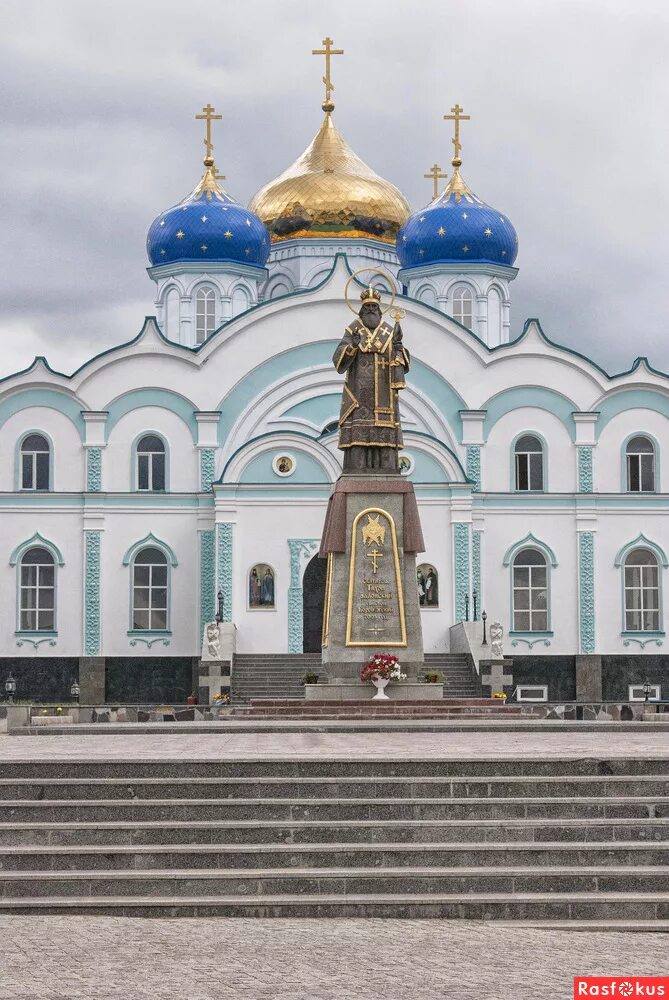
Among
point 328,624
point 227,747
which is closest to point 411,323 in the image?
point 328,624

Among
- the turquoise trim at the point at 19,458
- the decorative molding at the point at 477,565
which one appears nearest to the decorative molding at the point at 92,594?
the turquoise trim at the point at 19,458

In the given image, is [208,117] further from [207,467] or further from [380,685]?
[380,685]

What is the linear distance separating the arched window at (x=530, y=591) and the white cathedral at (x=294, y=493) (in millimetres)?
45

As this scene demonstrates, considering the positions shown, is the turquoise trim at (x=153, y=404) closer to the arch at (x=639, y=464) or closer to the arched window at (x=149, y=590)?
the arched window at (x=149, y=590)

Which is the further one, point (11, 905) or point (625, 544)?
point (625, 544)

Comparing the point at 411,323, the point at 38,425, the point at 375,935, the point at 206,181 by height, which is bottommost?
the point at 375,935

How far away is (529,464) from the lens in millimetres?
39719

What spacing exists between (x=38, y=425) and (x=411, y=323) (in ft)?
29.3

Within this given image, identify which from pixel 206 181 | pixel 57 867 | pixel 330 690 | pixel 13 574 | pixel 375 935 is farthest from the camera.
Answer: pixel 206 181

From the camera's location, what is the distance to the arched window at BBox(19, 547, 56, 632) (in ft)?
126

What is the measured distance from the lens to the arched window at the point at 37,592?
38.3 m

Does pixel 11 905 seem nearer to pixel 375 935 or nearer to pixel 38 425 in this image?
pixel 375 935

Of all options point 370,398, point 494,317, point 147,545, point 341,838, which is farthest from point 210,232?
point 341,838

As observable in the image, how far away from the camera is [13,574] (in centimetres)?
3856
